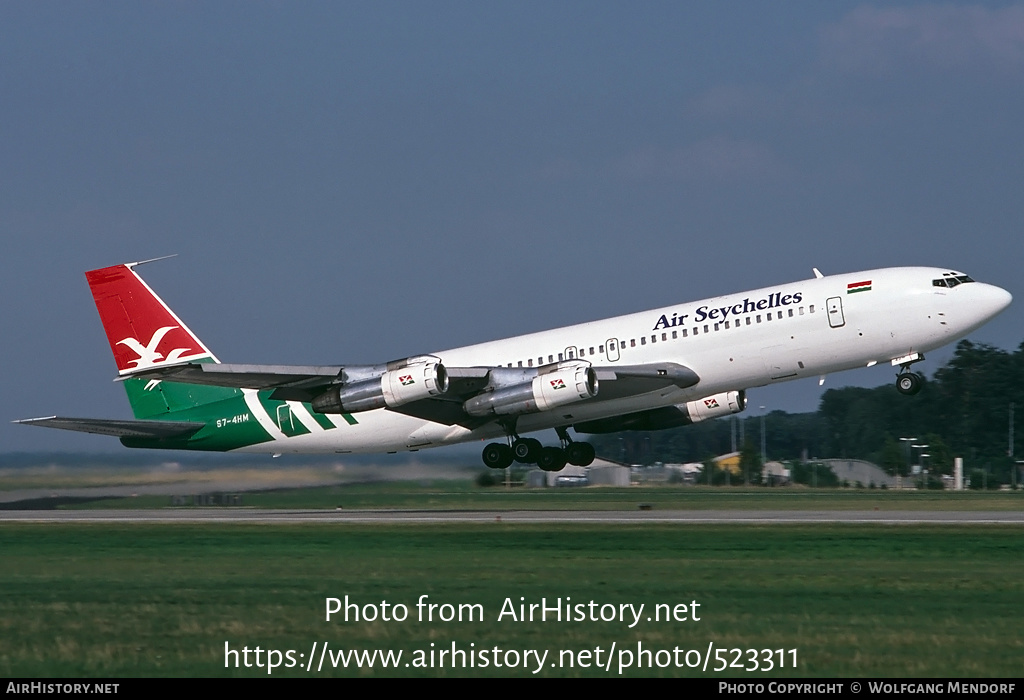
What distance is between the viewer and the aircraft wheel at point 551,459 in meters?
40.8

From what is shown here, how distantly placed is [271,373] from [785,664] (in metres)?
25.6

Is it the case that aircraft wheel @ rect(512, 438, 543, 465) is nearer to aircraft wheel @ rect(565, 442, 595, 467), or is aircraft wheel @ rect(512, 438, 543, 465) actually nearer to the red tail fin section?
aircraft wheel @ rect(565, 442, 595, 467)

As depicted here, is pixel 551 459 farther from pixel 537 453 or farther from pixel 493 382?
pixel 493 382

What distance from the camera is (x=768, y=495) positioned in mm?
54344

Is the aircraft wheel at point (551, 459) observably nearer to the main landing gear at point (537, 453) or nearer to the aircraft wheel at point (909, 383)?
the main landing gear at point (537, 453)

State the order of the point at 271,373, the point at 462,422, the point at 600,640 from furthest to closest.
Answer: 1. the point at 462,422
2. the point at 271,373
3. the point at 600,640

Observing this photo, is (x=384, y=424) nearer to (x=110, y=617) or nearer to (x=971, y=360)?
(x=110, y=617)

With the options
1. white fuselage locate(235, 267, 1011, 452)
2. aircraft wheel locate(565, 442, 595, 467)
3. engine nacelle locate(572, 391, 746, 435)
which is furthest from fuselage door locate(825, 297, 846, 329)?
aircraft wheel locate(565, 442, 595, 467)

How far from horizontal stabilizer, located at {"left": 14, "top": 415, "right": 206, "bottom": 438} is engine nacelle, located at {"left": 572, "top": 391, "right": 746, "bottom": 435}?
13507mm

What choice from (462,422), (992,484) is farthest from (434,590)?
(992,484)

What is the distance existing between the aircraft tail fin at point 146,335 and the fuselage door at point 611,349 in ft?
44.1

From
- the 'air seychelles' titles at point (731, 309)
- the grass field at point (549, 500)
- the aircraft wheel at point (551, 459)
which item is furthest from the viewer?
the grass field at point (549, 500)

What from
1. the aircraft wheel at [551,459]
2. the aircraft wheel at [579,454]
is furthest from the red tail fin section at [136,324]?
the aircraft wheel at [579,454]

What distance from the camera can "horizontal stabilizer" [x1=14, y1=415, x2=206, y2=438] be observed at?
41.3m
